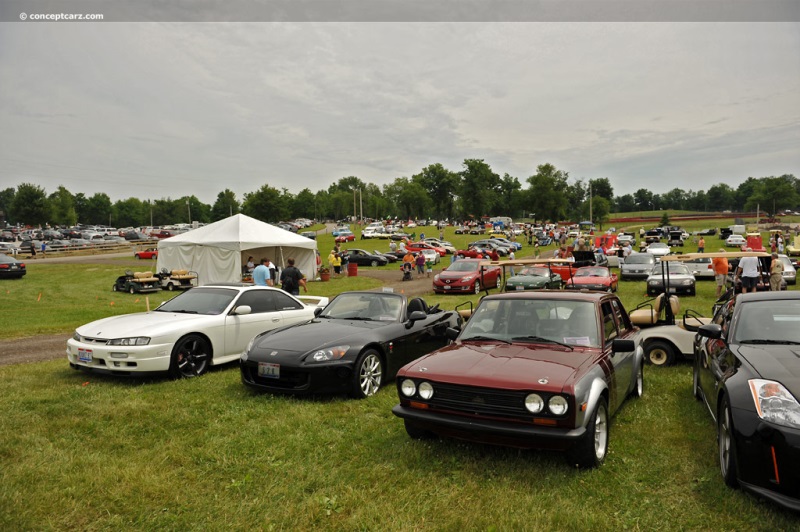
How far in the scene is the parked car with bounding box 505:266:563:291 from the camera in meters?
16.5

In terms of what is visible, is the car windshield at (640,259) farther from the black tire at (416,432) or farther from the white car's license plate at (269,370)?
the black tire at (416,432)

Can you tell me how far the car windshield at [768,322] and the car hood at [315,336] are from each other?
412 cm

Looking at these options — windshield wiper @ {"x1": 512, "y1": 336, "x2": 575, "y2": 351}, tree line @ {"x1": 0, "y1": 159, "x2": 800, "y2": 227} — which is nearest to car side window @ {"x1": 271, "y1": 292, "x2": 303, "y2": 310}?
windshield wiper @ {"x1": 512, "y1": 336, "x2": 575, "y2": 351}

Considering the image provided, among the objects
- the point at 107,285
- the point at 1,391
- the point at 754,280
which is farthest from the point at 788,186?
the point at 1,391

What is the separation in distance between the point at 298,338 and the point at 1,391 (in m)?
3.86

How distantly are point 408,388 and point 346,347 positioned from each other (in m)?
1.98

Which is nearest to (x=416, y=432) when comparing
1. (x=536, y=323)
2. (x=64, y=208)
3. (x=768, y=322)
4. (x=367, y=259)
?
(x=536, y=323)

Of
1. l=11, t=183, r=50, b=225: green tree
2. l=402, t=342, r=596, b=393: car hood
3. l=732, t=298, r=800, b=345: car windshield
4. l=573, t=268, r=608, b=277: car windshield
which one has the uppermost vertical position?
l=11, t=183, r=50, b=225: green tree

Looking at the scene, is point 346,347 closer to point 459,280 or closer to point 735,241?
point 459,280

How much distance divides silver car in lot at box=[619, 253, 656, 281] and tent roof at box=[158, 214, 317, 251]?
15.6 meters

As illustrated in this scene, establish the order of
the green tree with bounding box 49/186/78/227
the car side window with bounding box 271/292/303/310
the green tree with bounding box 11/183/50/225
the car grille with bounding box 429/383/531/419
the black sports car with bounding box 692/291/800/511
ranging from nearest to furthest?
the black sports car with bounding box 692/291/800/511
the car grille with bounding box 429/383/531/419
the car side window with bounding box 271/292/303/310
the green tree with bounding box 11/183/50/225
the green tree with bounding box 49/186/78/227

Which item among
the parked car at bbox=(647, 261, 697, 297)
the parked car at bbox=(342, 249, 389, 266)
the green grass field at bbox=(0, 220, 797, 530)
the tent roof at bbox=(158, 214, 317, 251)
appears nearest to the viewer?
the green grass field at bbox=(0, 220, 797, 530)

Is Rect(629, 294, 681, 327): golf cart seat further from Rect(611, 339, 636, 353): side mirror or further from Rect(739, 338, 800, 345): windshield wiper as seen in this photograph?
Rect(739, 338, 800, 345): windshield wiper

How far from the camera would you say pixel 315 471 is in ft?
14.6
